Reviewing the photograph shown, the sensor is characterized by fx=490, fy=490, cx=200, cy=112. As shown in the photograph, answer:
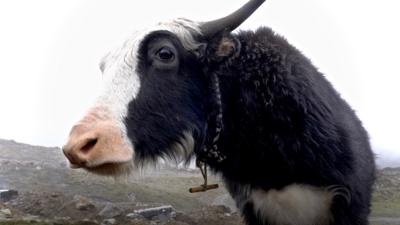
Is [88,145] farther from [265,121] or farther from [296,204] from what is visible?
[296,204]

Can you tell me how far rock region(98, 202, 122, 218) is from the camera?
2741 cm

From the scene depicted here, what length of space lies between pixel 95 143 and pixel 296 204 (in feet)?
5.66

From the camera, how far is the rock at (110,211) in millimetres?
27406

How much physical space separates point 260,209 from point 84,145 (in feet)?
5.69

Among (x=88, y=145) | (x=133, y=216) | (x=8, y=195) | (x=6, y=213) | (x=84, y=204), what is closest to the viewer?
(x=88, y=145)

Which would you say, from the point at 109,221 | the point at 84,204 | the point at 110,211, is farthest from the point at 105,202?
the point at 109,221

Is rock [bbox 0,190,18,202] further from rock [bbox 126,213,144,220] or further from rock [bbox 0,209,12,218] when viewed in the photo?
rock [bbox 126,213,144,220]

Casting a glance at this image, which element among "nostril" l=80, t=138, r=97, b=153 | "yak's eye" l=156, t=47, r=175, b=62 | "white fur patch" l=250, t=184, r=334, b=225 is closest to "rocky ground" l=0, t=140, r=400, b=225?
"white fur patch" l=250, t=184, r=334, b=225

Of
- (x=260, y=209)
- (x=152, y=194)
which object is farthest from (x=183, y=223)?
(x=260, y=209)

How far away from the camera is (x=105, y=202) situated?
3159 centimetres

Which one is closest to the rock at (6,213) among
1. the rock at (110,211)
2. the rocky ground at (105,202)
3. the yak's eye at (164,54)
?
the rocky ground at (105,202)

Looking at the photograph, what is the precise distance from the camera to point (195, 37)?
12.0ft

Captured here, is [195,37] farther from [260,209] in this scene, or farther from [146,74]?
[260,209]

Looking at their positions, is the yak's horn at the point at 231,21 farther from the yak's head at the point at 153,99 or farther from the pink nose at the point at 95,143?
the pink nose at the point at 95,143
